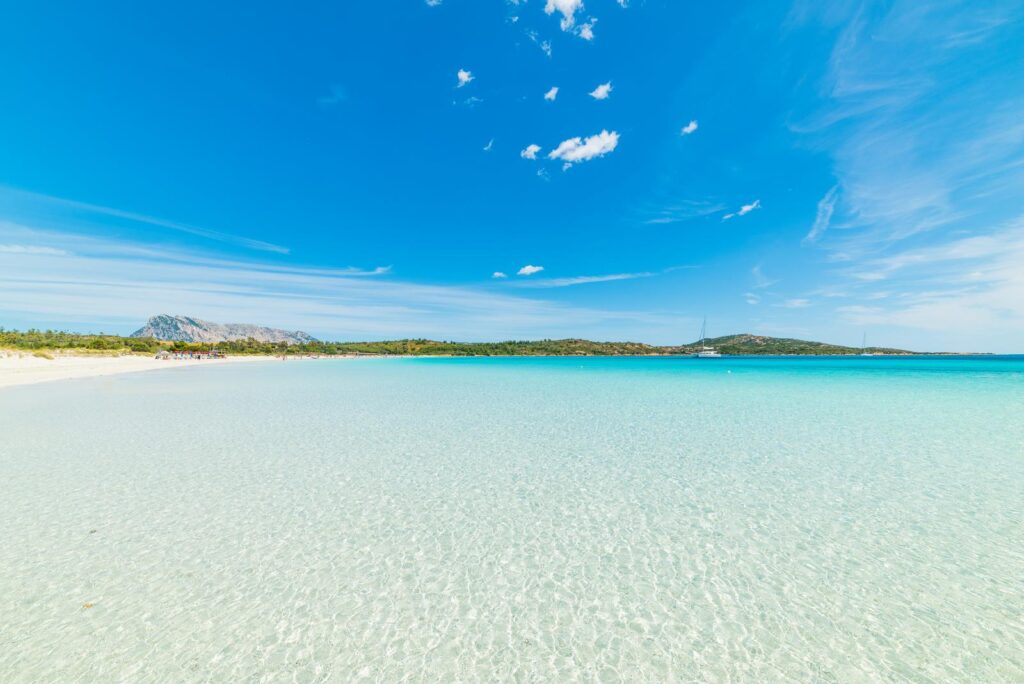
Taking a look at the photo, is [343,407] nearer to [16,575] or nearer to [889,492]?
[16,575]

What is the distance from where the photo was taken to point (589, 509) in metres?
7.31

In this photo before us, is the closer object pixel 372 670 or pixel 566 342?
pixel 372 670

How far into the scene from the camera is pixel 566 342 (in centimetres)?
19562

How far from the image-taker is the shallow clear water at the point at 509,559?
12.4ft

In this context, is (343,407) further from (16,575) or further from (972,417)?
(972,417)

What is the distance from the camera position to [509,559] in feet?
18.5

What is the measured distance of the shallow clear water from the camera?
3.79 metres

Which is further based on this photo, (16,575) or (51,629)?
(16,575)

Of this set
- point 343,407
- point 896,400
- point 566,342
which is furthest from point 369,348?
point 896,400

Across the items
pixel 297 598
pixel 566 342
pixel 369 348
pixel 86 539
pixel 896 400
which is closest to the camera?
pixel 297 598

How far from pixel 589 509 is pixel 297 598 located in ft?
15.8

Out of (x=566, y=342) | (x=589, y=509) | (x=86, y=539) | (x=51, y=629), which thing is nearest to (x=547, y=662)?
(x=589, y=509)

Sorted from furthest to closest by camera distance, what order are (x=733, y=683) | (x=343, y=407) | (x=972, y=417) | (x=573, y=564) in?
(x=343, y=407) < (x=972, y=417) < (x=573, y=564) < (x=733, y=683)

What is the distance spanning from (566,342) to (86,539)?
632 feet
